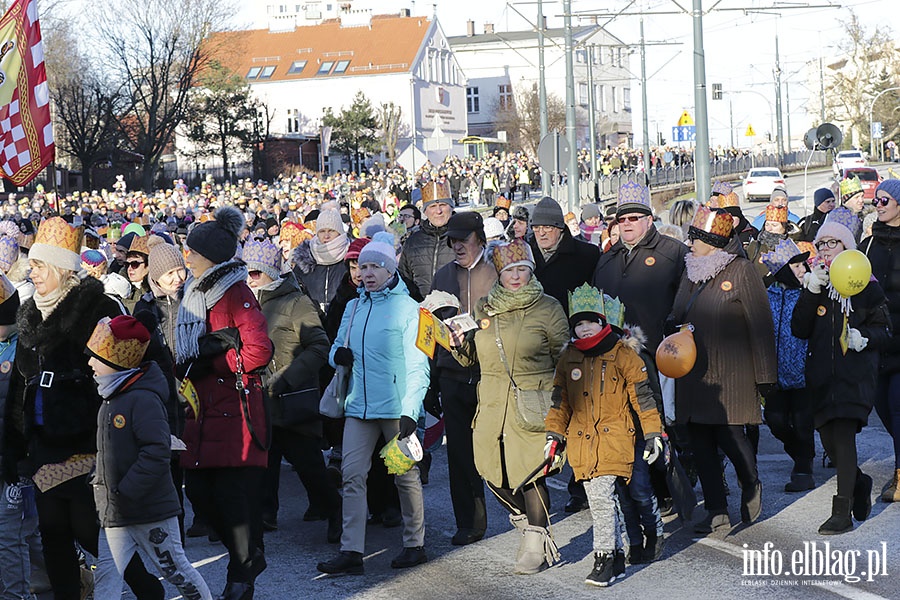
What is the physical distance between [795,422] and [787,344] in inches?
21.7

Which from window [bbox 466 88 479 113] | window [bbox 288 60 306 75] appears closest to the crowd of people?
window [bbox 288 60 306 75]

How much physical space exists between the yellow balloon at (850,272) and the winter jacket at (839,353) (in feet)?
0.50

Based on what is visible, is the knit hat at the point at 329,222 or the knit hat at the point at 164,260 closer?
the knit hat at the point at 164,260

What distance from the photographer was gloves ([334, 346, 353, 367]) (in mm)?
7145

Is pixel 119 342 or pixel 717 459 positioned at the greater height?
pixel 119 342

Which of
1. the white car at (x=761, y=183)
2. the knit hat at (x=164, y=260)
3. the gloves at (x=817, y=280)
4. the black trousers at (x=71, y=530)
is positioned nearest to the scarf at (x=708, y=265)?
the gloves at (x=817, y=280)

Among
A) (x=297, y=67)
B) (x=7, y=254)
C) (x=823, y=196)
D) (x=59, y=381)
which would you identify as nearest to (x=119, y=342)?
(x=59, y=381)

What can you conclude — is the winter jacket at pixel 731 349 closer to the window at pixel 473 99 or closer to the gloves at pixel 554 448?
the gloves at pixel 554 448

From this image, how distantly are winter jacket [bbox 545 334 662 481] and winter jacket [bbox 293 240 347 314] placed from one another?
10.3 ft

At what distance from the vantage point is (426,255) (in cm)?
1027

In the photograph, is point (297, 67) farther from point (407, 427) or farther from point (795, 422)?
point (407, 427)

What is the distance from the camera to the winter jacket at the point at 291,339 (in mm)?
7617

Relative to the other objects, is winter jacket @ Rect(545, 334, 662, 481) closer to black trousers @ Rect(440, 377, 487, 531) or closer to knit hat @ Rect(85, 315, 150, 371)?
black trousers @ Rect(440, 377, 487, 531)

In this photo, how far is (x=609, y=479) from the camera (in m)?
6.65
